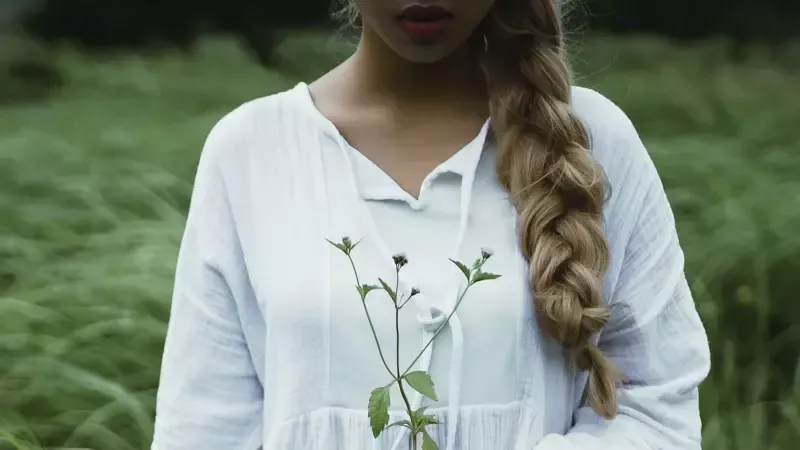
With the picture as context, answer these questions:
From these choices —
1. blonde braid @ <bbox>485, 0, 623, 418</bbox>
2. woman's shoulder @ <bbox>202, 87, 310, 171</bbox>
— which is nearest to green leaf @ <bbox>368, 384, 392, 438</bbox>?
blonde braid @ <bbox>485, 0, 623, 418</bbox>

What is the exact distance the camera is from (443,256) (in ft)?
2.60

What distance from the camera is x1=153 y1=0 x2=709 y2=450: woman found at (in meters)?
0.78

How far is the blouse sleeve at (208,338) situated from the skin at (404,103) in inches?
4.9

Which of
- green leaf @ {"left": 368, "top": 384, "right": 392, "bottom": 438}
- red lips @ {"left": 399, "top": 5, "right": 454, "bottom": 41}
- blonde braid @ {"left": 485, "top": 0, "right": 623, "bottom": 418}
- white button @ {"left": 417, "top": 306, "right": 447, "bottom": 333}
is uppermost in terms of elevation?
red lips @ {"left": 399, "top": 5, "right": 454, "bottom": 41}

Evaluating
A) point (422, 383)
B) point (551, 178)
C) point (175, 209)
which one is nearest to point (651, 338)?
point (551, 178)

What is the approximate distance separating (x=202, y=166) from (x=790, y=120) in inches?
40.4

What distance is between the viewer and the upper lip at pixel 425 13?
75cm

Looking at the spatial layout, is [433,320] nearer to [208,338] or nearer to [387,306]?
[387,306]

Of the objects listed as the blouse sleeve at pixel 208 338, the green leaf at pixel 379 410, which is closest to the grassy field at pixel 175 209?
the blouse sleeve at pixel 208 338

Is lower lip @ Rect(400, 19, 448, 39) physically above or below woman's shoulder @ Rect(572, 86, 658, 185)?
above

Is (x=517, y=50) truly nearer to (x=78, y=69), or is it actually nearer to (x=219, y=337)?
(x=219, y=337)

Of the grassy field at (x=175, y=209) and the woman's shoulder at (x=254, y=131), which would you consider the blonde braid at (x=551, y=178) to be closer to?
the woman's shoulder at (x=254, y=131)

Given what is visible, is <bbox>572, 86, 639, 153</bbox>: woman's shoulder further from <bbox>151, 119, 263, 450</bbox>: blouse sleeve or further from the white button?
<bbox>151, 119, 263, 450</bbox>: blouse sleeve

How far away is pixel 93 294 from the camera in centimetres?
133
